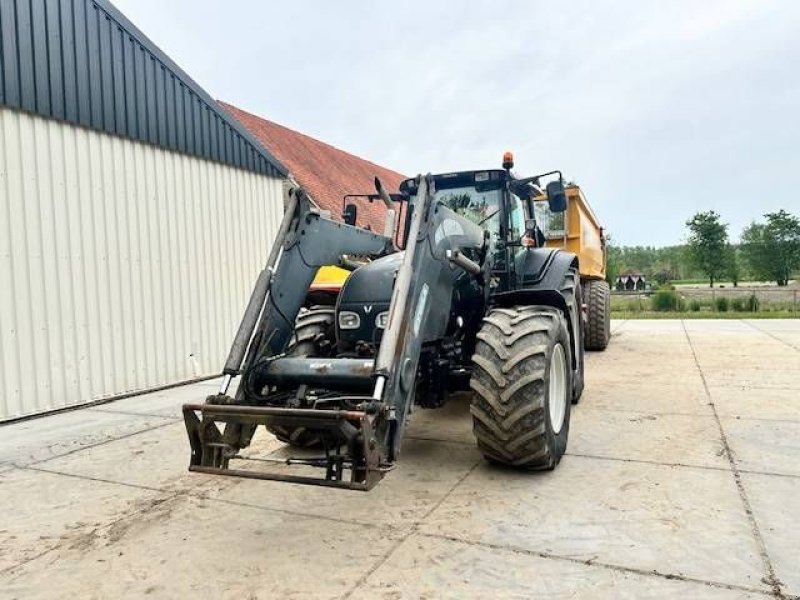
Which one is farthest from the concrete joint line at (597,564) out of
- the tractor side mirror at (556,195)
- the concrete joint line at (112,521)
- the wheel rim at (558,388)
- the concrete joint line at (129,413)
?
the concrete joint line at (129,413)

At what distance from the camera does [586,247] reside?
1097 centimetres

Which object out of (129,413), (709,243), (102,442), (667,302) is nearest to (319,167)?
(129,413)

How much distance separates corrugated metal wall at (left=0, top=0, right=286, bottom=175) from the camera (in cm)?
659

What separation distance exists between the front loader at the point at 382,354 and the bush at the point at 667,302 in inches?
796

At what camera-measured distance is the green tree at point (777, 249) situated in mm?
41562

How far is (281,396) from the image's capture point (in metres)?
3.89

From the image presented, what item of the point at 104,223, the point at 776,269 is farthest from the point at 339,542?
the point at 776,269

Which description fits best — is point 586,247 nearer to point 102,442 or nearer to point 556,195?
point 556,195

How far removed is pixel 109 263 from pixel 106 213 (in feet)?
2.11

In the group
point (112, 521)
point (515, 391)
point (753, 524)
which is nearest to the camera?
point (753, 524)

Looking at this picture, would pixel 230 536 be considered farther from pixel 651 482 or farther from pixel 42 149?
pixel 42 149

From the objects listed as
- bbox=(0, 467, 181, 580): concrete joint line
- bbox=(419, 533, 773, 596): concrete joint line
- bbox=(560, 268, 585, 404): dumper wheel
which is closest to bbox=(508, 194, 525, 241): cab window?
bbox=(560, 268, 585, 404): dumper wheel

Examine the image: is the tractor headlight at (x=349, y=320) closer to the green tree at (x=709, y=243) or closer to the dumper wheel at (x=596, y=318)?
the dumper wheel at (x=596, y=318)

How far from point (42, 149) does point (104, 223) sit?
111cm
